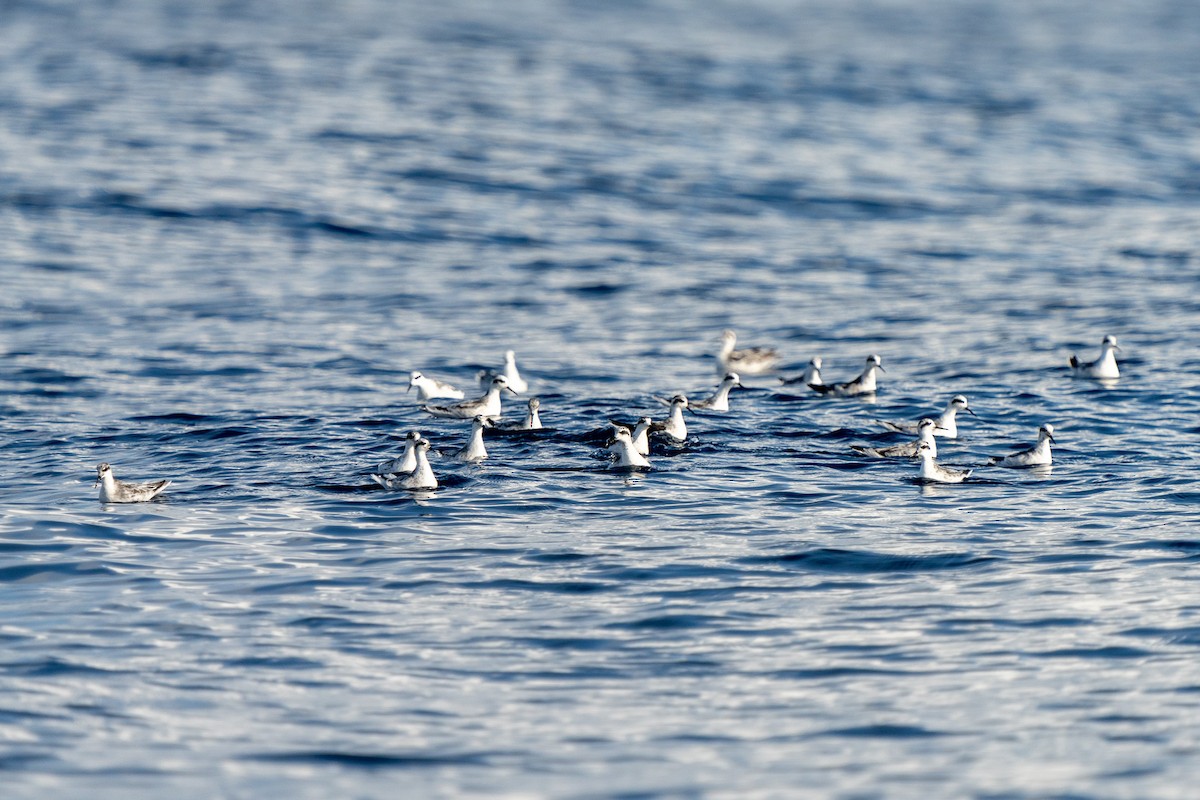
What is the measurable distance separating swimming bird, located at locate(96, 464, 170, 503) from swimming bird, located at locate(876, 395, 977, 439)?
34.0 feet

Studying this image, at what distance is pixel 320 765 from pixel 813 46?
5544 centimetres

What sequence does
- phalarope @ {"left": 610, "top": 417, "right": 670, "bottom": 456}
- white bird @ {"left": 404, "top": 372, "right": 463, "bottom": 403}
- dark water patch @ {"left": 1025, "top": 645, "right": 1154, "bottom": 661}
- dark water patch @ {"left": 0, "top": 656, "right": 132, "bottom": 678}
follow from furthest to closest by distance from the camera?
white bird @ {"left": 404, "top": 372, "right": 463, "bottom": 403} → phalarope @ {"left": 610, "top": 417, "right": 670, "bottom": 456} → dark water patch @ {"left": 1025, "top": 645, "right": 1154, "bottom": 661} → dark water patch @ {"left": 0, "top": 656, "right": 132, "bottom": 678}

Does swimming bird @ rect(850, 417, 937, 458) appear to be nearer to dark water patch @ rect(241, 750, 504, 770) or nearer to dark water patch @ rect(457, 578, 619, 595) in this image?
dark water patch @ rect(457, 578, 619, 595)

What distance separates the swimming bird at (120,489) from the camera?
757 inches

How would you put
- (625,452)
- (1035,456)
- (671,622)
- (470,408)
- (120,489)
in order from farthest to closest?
(470,408) → (1035,456) → (625,452) → (120,489) → (671,622)

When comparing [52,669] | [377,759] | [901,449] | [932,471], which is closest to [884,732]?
[377,759]

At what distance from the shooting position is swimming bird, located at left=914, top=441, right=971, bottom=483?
20.6 meters

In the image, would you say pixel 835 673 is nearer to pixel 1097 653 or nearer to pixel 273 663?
pixel 1097 653

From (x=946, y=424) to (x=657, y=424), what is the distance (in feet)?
13.5

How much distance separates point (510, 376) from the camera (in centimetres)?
2666

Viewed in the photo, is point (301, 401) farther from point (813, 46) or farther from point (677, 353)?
point (813, 46)

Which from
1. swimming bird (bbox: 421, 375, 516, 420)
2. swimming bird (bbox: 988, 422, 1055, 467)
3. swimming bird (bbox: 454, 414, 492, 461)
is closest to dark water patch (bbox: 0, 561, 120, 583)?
swimming bird (bbox: 454, 414, 492, 461)

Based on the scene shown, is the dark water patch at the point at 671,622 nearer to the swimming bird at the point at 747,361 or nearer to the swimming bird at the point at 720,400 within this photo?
the swimming bird at the point at 720,400

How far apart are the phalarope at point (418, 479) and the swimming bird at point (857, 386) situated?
25.8ft
